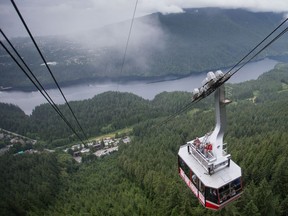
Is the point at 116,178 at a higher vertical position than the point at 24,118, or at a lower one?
lower

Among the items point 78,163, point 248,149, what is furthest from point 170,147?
point 78,163

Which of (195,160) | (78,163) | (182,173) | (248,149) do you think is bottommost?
(78,163)

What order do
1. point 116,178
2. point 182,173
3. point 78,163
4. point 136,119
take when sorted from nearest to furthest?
point 182,173 < point 116,178 < point 78,163 < point 136,119

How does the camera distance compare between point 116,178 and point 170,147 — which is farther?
point 170,147

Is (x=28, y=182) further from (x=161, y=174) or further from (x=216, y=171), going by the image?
(x=216, y=171)

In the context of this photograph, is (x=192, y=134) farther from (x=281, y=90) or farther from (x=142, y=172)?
(x=281, y=90)

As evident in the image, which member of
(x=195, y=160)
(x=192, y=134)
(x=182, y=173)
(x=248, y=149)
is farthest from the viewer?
(x=192, y=134)

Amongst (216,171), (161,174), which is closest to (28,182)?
(161,174)

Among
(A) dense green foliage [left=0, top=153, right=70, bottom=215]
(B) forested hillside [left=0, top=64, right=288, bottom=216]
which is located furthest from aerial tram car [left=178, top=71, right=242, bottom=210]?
(A) dense green foliage [left=0, top=153, right=70, bottom=215]
